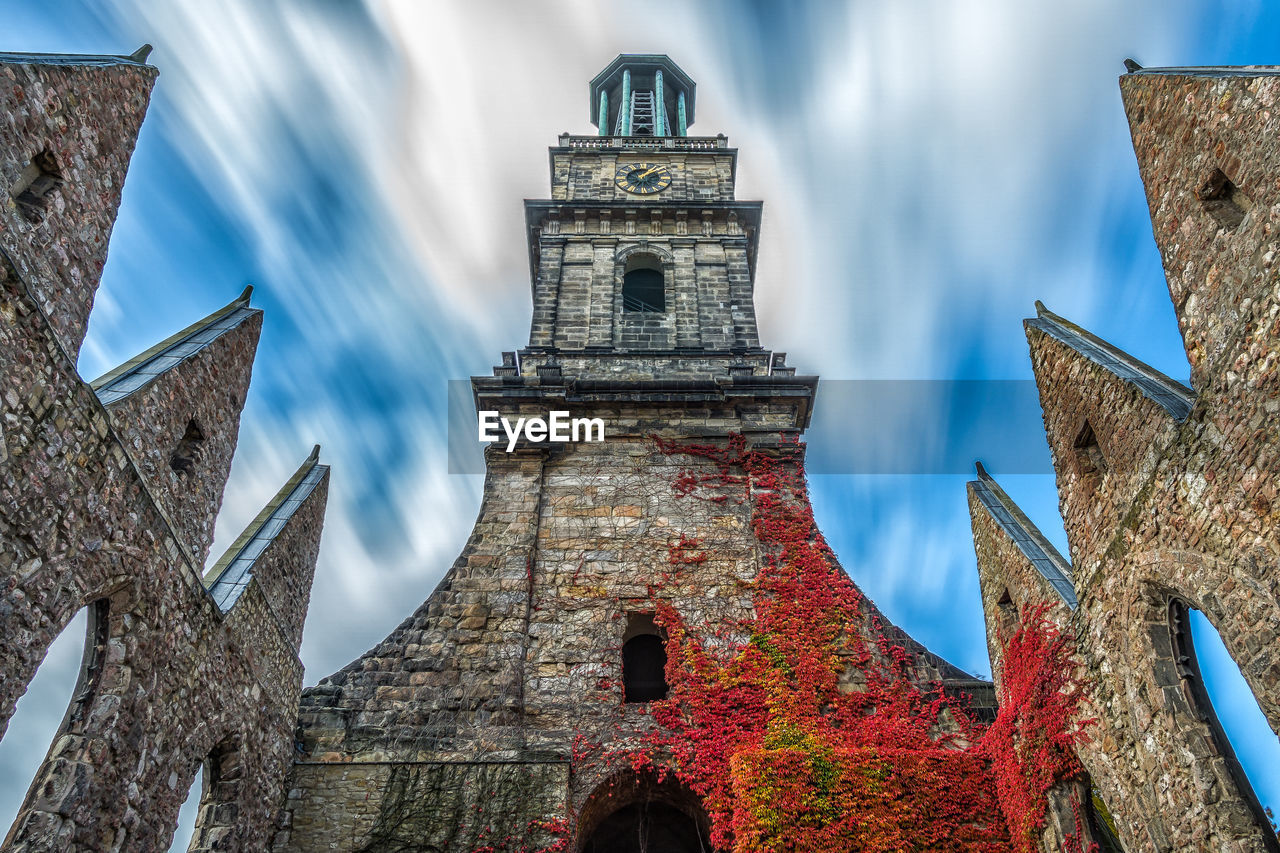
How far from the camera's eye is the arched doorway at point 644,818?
10586mm

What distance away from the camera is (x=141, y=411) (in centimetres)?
790

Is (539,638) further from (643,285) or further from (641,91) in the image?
(641,91)

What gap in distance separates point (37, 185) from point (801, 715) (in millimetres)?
9539

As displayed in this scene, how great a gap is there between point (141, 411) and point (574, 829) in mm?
6354

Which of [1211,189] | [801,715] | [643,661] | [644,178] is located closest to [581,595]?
[643,661]

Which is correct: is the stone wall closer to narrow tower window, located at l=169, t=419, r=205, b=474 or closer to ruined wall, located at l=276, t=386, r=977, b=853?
ruined wall, located at l=276, t=386, r=977, b=853

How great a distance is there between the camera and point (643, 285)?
63.9ft

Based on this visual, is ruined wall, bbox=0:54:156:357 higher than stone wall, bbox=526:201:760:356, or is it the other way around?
stone wall, bbox=526:201:760:356

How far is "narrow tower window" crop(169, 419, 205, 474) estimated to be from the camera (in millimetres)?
8891

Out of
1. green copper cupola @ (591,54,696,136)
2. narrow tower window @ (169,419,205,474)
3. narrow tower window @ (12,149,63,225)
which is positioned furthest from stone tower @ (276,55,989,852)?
green copper cupola @ (591,54,696,136)

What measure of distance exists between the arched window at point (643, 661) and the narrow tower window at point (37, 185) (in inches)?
327

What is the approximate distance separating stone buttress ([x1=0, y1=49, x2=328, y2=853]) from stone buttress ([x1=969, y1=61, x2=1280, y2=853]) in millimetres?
8058

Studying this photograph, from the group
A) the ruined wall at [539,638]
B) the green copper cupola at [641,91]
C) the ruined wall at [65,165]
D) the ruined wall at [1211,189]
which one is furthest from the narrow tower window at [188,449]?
the green copper cupola at [641,91]

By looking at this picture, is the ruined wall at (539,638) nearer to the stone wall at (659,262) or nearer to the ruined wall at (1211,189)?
the stone wall at (659,262)
